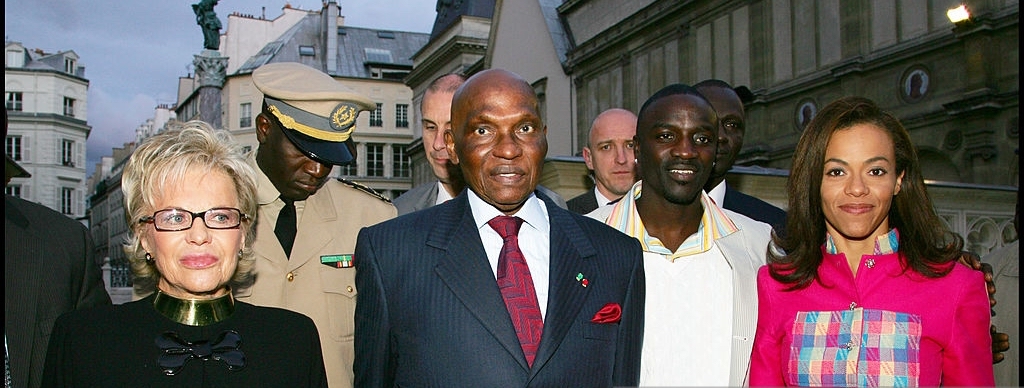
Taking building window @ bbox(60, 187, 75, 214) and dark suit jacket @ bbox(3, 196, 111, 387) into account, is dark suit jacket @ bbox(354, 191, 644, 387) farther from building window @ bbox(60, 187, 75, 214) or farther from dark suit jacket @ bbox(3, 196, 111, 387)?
building window @ bbox(60, 187, 75, 214)

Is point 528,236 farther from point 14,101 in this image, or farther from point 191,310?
point 14,101

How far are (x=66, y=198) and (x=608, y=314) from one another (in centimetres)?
7547

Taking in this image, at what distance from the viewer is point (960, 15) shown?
11008mm

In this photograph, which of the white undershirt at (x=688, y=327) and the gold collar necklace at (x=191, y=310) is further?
the white undershirt at (x=688, y=327)

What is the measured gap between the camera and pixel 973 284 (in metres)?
A: 2.51

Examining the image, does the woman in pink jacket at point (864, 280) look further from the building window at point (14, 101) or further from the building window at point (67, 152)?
the building window at point (67, 152)

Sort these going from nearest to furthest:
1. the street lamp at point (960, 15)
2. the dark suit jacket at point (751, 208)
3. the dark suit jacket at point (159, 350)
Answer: the dark suit jacket at point (159, 350) < the dark suit jacket at point (751, 208) < the street lamp at point (960, 15)

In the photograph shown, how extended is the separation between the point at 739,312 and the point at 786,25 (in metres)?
12.6

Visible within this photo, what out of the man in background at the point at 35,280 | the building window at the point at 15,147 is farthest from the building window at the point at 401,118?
the man in background at the point at 35,280

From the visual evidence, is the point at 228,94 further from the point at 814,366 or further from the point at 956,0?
the point at 814,366

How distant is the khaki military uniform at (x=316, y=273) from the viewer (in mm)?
3230

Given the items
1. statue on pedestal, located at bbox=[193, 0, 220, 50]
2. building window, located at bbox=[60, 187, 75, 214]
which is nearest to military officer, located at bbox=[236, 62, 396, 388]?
statue on pedestal, located at bbox=[193, 0, 220, 50]

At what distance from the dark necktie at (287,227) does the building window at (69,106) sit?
7235 centimetres

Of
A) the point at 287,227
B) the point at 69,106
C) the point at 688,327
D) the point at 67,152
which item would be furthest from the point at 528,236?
the point at 69,106
